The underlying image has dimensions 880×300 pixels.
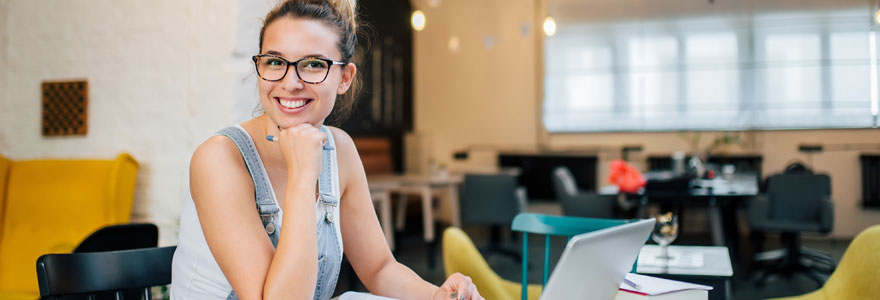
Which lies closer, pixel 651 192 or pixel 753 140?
pixel 651 192

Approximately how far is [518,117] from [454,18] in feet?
5.35

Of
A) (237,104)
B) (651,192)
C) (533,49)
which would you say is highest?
(533,49)

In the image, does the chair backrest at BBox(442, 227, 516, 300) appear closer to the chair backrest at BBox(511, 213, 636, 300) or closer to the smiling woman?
the chair backrest at BBox(511, 213, 636, 300)

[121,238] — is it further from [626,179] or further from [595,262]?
[626,179]

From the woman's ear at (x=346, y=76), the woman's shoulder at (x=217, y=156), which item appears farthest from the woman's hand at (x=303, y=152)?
the woman's ear at (x=346, y=76)

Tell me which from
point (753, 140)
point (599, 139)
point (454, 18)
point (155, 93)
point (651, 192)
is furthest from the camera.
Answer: point (454, 18)

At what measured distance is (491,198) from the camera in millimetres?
5398

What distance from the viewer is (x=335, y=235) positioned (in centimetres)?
148

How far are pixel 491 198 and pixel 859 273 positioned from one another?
133 inches

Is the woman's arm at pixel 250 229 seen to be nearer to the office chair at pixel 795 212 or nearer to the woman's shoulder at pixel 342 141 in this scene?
the woman's shoulder at pixel 342 141

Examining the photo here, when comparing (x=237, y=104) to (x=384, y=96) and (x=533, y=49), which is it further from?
(x=533, y=49)

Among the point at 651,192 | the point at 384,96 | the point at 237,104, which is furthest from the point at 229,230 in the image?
the point at 384,96

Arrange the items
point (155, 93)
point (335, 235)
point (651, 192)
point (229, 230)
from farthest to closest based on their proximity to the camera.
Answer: point (651, 192), point (155, 93), point (335, 235), point (229, 230)

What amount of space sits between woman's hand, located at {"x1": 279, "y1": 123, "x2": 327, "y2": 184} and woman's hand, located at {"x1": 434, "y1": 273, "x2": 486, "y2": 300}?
0.39 m
